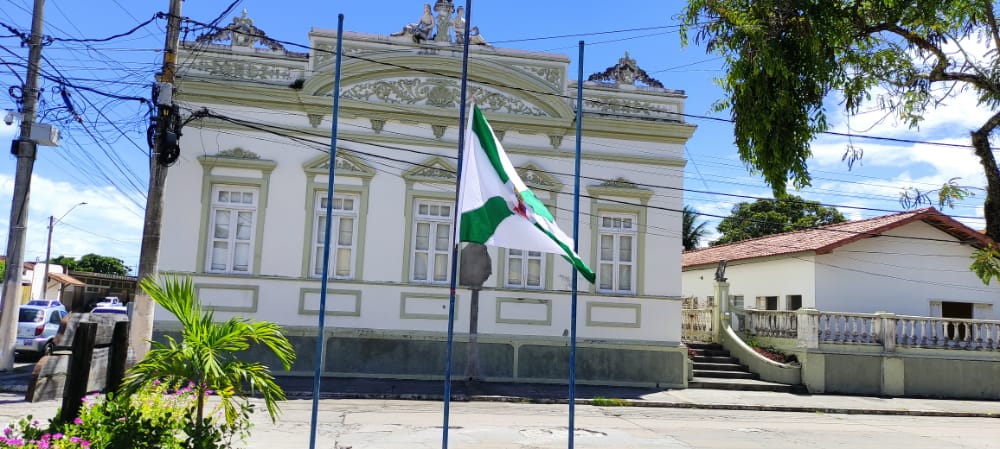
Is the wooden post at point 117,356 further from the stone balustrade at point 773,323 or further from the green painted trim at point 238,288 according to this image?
the stone balustrade at point 773,323

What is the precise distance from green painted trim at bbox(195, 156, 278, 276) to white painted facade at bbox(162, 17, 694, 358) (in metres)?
0.03

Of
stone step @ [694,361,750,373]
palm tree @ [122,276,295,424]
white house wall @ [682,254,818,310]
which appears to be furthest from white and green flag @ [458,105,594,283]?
white house wall @ [682,254,818,310]

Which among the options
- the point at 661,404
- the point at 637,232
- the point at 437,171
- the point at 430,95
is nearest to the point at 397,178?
the point at 437,171

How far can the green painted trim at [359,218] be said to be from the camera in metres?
16.8

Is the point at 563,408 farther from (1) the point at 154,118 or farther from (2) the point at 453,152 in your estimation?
(1) the point at 154,118

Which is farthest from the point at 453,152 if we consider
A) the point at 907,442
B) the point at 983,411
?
the point at 983,411

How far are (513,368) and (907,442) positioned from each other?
816 centimetres

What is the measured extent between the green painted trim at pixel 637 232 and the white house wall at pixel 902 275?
22.0ft

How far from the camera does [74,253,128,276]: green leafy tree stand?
70.5m

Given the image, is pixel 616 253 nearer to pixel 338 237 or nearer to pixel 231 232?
pixel 338 237

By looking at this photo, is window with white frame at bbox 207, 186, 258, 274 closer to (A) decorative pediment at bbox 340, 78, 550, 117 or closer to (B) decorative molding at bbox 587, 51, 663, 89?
(A) decorative pediment at bbox 340, 78, 550, 117

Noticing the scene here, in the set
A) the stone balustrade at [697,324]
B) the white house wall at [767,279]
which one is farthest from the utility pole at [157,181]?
the white house wall at [767,279]

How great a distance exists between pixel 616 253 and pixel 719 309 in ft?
15.6

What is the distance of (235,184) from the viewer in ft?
55.2
